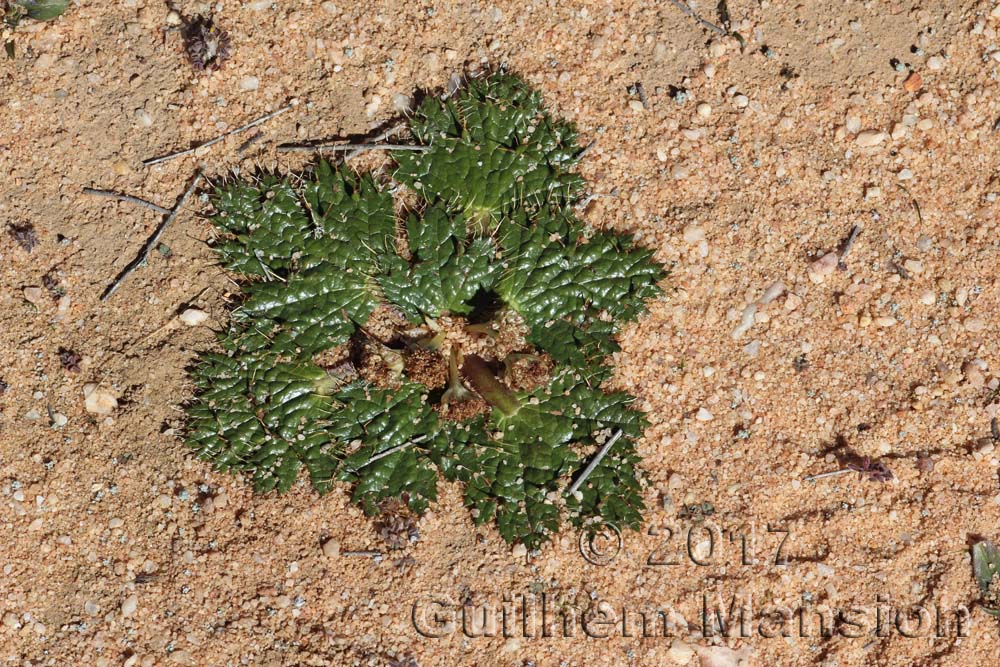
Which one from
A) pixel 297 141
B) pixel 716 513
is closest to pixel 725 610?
pixel 716 513

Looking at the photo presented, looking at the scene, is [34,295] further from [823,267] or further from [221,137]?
[823,267]

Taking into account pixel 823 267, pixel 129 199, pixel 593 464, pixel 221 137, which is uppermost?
pixel 823 267

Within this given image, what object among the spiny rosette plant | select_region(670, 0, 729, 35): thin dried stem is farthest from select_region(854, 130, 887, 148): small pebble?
the spiny rosette plant

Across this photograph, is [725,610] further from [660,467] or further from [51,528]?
[51,528]

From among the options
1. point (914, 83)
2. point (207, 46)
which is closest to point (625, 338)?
point (914, 83)

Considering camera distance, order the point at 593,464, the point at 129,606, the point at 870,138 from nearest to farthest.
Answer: the point at 593,464 → the point at 129,606 → the point at 870,138

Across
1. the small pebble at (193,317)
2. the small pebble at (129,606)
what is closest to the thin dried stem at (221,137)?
the small pebble at (193,317)

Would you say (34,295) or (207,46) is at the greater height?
(207,46)
